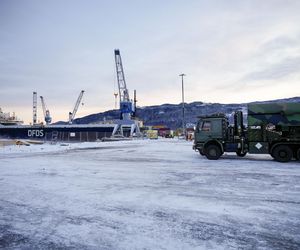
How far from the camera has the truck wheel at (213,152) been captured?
53.4 feet

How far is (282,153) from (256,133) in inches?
65.7

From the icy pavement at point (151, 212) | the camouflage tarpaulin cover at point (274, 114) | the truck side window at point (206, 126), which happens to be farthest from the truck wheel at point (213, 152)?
the icy pavement at point (151, 212)

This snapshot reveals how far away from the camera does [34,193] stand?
311 inches

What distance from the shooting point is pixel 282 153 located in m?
14.7

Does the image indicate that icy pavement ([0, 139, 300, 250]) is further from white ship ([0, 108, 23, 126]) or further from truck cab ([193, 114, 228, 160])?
white ship ([0, 108, 23, 126])

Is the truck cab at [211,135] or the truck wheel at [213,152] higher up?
the truck cab at [211,135]

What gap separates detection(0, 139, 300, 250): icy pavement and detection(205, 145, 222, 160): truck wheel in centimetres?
578

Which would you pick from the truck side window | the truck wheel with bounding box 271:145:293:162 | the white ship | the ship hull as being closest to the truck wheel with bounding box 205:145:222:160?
the truck side window

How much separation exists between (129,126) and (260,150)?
75643 millimetres

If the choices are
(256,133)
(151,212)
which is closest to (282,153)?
(256,133)

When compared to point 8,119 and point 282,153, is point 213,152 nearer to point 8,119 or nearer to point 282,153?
point 282,153

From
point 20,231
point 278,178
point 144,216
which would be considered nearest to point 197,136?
point 278,178

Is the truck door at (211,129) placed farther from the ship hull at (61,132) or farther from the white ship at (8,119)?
the white ship at (8,119)

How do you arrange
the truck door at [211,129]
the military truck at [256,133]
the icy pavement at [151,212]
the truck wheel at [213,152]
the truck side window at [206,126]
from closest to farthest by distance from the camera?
the icy pavement at [151,212] → the military truck at [256,133] → the truck wheel at [213,152] → the truck door at [211,129] → the truck side window at [206,126]
